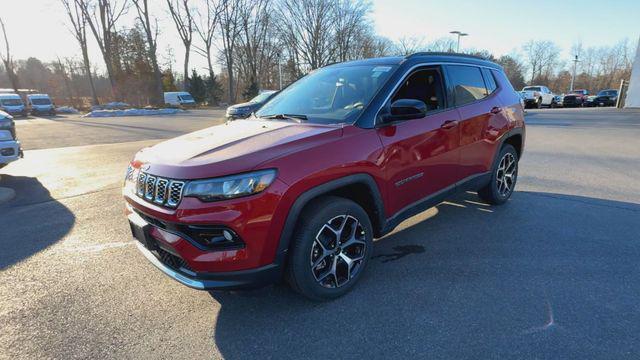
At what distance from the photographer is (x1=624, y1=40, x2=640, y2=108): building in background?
82.7 ft

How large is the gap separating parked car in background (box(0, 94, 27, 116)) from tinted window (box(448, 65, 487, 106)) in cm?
4046

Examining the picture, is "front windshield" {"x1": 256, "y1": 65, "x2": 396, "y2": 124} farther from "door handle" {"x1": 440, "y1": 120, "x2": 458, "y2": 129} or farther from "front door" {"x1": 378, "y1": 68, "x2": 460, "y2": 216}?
"door handle" {"x1": 440, "y1": 120, "x2": 458, "y2": 129}

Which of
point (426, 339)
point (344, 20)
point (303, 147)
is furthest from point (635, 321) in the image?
point (344, 20)

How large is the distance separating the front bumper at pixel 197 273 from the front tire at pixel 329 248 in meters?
0.19

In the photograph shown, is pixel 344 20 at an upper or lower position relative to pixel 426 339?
upper

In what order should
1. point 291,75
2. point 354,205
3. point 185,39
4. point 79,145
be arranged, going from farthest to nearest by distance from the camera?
point 291,75 < point 185,39 < point 79,145 < point 354,205

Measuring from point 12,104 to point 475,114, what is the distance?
1637 inches

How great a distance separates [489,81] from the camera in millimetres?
4629

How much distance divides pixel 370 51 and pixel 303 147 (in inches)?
2280

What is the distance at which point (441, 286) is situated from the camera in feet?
10.0

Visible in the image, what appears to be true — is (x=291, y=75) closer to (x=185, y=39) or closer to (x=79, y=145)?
(x=185, y=39)

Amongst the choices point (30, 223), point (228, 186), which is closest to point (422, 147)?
point (228, 186)

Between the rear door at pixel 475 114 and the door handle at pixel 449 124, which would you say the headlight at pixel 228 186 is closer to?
the door handle at pixel 449 124

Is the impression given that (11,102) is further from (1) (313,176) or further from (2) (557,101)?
(2) (557,101)
